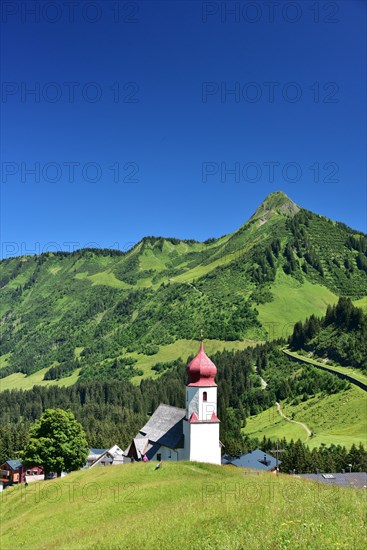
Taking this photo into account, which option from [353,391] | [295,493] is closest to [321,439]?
[353,391]

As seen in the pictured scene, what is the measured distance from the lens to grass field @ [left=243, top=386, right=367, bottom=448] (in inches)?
4722

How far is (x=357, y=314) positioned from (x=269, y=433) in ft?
266

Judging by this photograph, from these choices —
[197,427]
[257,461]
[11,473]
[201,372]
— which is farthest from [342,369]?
[197,427]

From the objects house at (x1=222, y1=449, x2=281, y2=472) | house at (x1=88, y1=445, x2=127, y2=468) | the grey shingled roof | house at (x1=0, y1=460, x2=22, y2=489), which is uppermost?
the grey shingled roof

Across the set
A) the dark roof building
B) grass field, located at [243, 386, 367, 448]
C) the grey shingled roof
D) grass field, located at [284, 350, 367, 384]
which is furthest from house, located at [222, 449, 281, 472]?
grass field, located at [284, 350, 367, 384]

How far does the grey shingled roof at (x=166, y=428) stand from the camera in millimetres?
70750

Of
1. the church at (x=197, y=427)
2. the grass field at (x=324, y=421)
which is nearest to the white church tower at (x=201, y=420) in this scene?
the church at (x=197, y=427)

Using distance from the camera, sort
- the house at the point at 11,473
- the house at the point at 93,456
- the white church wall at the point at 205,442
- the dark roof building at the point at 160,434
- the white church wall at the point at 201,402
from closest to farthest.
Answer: the white church wall at the point at 205,442, the white church wall at the point at 201,402, the dark roof building at the point at 160,434, the house at the point at 11,473, the house at the point at 93,456

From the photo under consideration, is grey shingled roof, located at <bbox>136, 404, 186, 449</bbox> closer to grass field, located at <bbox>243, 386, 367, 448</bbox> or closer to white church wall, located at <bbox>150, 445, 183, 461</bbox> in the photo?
white church wall, located at <bbox>150, 445, 183, 461</bbox>

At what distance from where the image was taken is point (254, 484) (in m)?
41.5

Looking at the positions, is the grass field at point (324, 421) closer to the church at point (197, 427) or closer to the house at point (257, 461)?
the house at point (257, 461)

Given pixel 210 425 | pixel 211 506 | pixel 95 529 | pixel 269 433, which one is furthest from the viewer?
pixel 269 433

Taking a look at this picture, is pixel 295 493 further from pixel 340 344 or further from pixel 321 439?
pixel 340 344

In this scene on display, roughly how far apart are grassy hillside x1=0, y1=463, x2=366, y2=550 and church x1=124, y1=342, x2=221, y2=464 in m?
11.4
